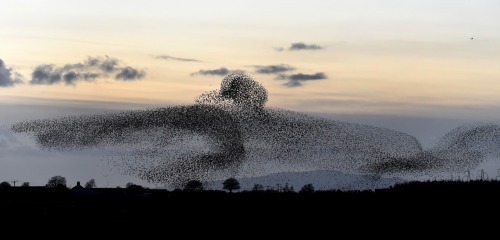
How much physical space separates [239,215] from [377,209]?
20.8 m

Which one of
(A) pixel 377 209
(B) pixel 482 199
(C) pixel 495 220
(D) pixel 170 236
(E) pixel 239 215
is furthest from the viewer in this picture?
(B) pixel 482 199

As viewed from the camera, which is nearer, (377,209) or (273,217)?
(273,217)

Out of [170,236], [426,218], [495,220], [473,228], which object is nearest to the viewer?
[170,236]

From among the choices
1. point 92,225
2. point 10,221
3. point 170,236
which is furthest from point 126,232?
point 10,221

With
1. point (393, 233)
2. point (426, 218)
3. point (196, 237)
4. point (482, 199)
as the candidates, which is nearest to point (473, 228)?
point (393, 233)

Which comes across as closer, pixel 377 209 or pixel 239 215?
pixel 239 215

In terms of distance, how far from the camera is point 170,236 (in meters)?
80.2

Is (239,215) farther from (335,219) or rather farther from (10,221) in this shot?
(10,221)

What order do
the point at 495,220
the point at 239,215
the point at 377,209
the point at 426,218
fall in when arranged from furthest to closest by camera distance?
→ the point at 377,209, the point at 239,215, the point at 426,218, the point at 495,220

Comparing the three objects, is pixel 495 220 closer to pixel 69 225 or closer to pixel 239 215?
pixel 239 215

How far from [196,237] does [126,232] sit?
7.07 metres

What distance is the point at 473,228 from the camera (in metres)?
89.8

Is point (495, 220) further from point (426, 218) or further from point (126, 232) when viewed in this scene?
point (126, 232)

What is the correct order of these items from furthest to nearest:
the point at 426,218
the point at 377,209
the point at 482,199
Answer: the point at 482,199, the point at 377,209, the point at 426,218
